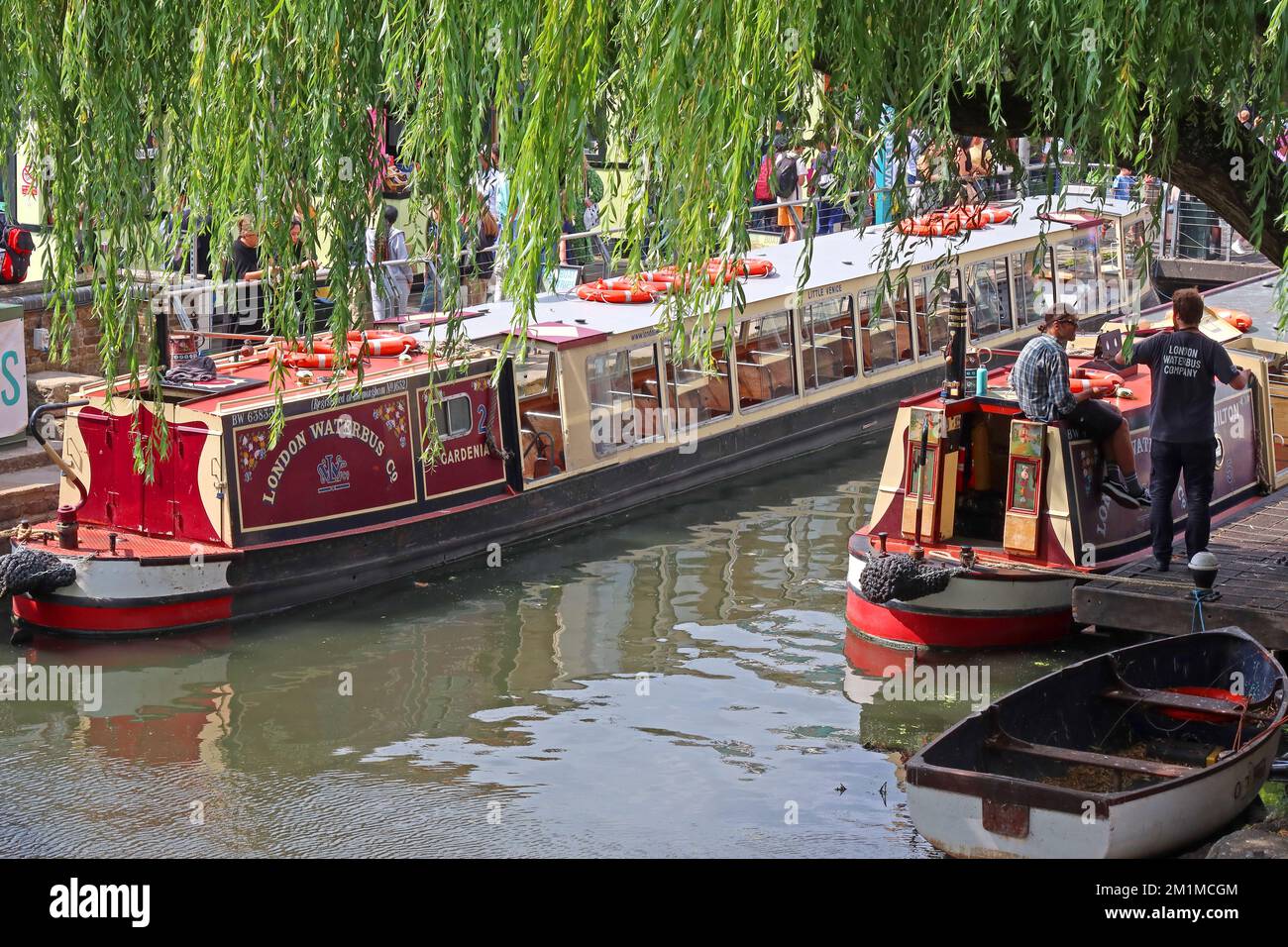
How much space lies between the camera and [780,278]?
20.0 m

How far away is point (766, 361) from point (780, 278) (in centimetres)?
96

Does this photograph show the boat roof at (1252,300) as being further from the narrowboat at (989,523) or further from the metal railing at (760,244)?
the narrowboat at (989,523)

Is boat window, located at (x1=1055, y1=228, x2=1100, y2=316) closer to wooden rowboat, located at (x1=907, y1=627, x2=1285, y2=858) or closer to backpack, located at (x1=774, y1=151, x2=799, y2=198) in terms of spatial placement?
backpack, located at (x1=774, y1=151, x2=799, y2=198)

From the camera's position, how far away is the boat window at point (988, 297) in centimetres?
2217

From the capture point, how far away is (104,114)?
28.3 feet

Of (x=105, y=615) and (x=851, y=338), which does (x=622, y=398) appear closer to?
(x=851, y=338)

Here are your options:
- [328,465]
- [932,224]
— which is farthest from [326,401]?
[932,224]

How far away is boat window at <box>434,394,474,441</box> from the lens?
16.1m

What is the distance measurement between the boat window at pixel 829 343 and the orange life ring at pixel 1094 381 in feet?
18.4

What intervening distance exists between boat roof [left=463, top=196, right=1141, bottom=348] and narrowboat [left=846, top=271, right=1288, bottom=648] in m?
1.67

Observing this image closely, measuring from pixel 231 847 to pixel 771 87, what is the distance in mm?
6005

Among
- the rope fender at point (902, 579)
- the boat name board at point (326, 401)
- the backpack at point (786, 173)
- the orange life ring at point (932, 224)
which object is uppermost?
the backpack at point (786, 173)

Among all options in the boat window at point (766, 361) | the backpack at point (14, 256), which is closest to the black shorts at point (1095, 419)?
the boat window at point (766, 361)

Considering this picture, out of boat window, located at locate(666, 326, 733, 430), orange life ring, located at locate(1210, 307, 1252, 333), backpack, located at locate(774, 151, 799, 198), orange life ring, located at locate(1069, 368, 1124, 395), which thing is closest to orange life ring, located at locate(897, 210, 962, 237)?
orange life ring, located at locate(1069, 368, 1124, 395)
